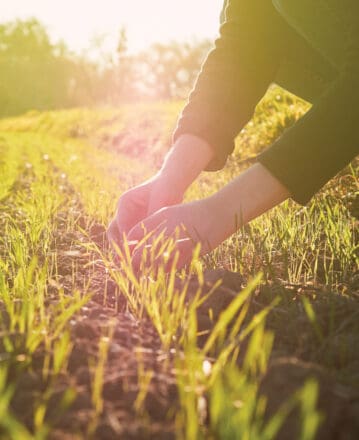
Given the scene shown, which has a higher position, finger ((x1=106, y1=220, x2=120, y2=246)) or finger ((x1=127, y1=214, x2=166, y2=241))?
finger ((x1=127, y1=214, x2=166, y2=241))

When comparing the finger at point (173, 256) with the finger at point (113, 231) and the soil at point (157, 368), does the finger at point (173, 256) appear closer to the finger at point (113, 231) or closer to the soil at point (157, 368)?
the soil at point (157, 368)

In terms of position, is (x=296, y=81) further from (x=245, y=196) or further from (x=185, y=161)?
(x=245, y=196)

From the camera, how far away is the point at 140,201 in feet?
5.53

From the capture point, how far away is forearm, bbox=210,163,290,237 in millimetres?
1341

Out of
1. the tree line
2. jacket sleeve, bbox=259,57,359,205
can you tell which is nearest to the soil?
jacket sleeve, bbox=259,57,359,205

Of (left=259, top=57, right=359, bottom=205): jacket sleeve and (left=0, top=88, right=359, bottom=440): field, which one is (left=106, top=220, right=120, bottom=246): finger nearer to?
(left=0, top=88, right=359, bottom=440): field

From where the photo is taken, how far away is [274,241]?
5.89ft

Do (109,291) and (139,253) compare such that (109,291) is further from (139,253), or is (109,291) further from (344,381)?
(344,381)

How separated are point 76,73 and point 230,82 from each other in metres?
42.1

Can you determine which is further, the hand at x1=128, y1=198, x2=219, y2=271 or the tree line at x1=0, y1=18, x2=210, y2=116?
the tree line at x1=0, y1=18, x2=210, y2=116

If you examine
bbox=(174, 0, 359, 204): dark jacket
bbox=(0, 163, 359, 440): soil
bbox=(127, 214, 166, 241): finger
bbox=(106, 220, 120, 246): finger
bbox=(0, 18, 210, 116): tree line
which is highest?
bbox=(0, 18, 210, 116): tree line

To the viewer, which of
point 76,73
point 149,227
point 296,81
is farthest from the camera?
point 76,73

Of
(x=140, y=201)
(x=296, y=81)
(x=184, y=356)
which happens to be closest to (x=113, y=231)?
(x=140, y=201)

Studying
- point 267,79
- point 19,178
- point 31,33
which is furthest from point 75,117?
point 31,33
